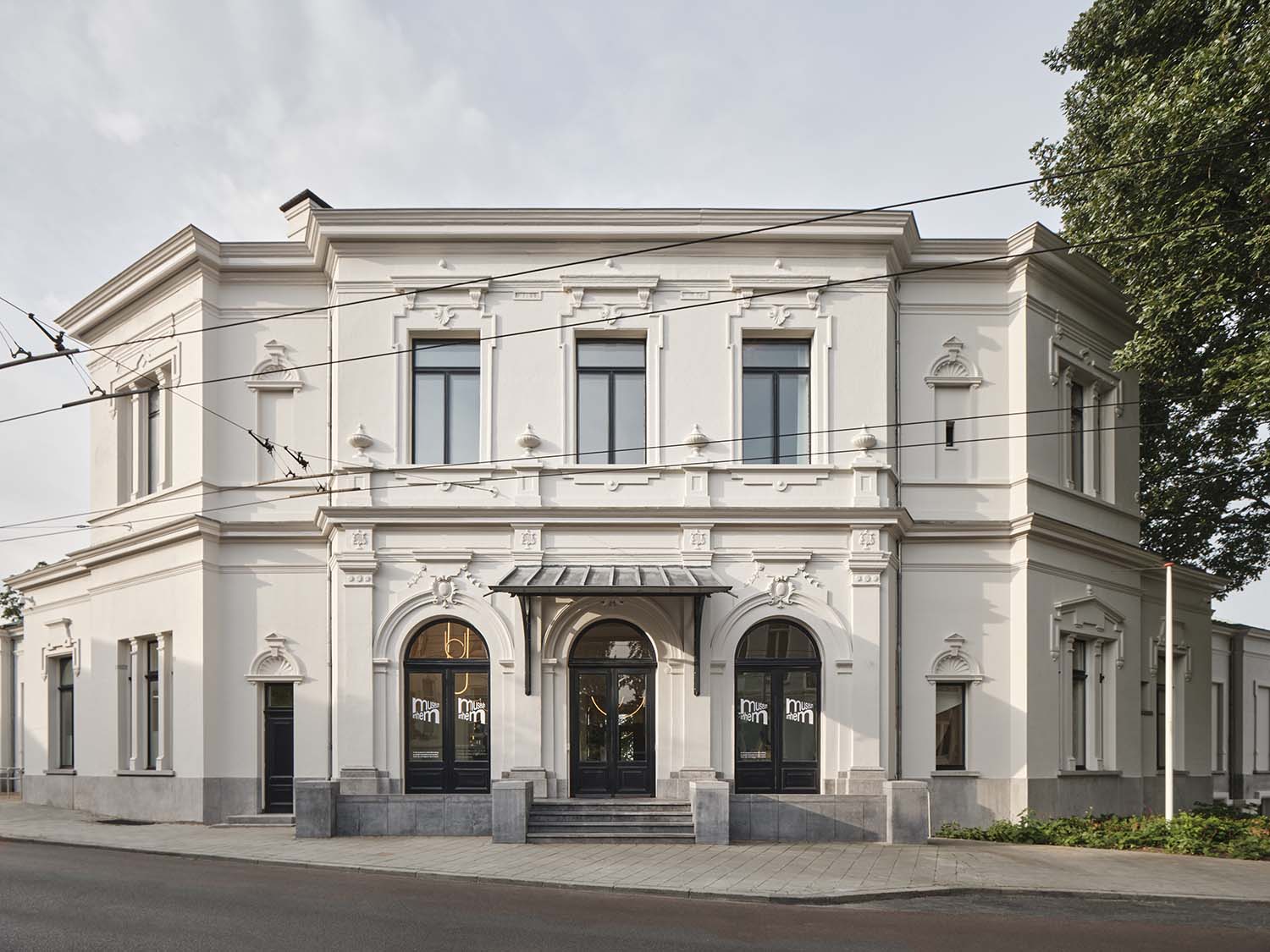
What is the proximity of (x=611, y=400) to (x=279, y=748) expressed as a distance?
8.67 m

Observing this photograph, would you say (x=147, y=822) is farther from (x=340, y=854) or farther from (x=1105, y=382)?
(x=1105, y=382)

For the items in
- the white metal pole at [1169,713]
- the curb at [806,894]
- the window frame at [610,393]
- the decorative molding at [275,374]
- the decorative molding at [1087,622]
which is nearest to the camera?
the curb at [806,894]

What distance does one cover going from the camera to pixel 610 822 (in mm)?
17828

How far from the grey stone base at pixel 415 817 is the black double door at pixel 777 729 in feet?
14.8

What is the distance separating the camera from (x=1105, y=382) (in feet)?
76.2

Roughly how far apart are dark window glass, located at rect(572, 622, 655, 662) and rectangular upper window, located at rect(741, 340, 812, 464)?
3644 mm

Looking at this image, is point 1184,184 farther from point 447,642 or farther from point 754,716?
point 447,642

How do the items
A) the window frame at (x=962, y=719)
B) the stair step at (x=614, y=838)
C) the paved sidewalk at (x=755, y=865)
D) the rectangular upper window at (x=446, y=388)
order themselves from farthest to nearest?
the rectangular upper window at (x=446, y=388), the window frame at (x=962, y=719), the stair step at (x=614, y=838), the paved sidewalk at (x=755, y=865)

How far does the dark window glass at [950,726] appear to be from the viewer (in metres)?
20.3

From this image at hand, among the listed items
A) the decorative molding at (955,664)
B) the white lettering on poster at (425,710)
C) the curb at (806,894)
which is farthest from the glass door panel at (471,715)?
the decorative molding at (955,664)

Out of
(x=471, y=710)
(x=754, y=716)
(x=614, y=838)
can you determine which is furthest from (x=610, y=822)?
(x=471, y=710)

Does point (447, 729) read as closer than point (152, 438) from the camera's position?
Yes

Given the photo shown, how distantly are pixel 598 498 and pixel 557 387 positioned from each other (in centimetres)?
207

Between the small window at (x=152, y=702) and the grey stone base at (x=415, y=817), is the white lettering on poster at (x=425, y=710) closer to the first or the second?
the grey stone base at (x=415, y=817)
